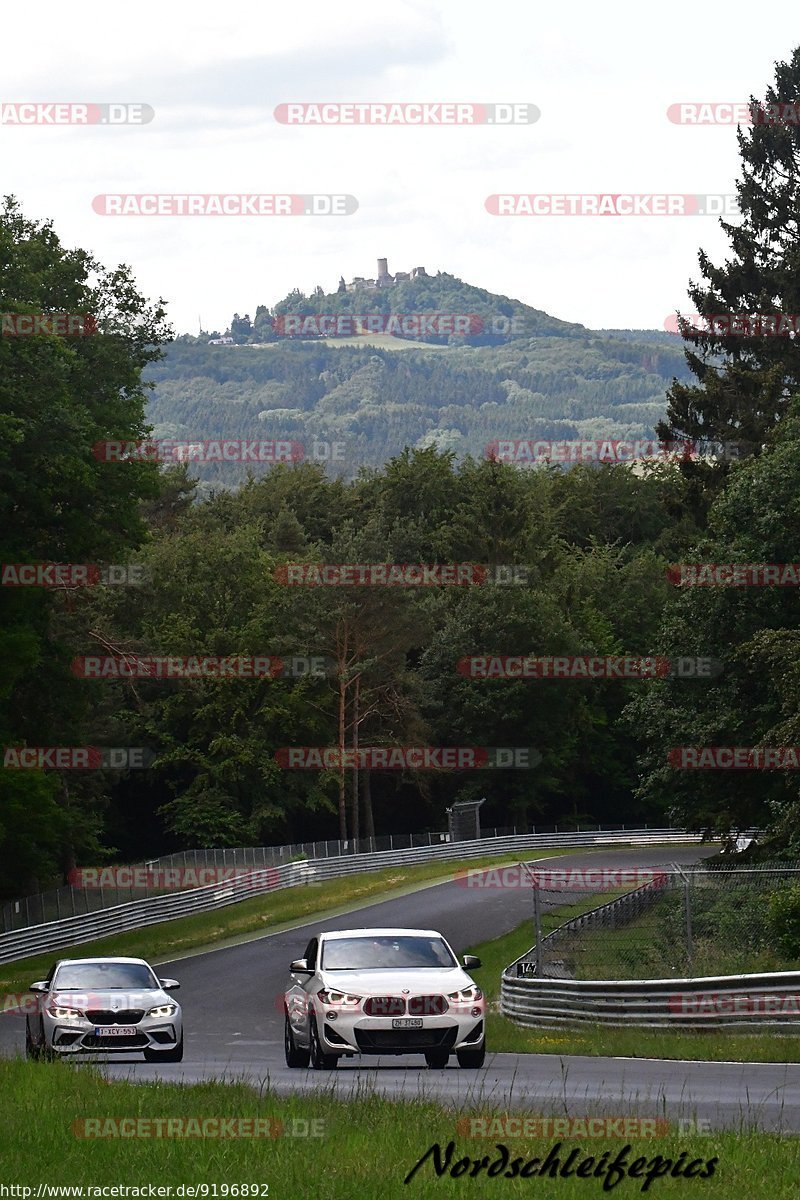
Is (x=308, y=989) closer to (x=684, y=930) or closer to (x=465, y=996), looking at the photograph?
(x=465, y=996)

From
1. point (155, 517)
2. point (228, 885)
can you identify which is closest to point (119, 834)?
point (228, 885)

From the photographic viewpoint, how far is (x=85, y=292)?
50.1 metres

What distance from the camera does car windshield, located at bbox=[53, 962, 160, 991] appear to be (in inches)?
821

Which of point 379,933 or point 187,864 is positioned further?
point 187,864

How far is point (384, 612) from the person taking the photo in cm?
8744

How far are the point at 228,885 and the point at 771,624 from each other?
23.7 m

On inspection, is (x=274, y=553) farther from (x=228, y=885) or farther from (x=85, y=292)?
(x=85, y=292)

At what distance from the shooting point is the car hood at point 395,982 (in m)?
17.4

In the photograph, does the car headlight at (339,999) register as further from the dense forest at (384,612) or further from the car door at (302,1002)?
the dense forest at (384,612)

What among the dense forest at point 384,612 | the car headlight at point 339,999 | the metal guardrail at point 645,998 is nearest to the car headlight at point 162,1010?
the car headlight at point 339,999

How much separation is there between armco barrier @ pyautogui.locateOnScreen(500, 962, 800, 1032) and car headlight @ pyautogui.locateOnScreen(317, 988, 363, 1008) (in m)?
4.78

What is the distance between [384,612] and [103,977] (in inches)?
2618

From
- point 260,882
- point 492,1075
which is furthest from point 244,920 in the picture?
point 492,1075

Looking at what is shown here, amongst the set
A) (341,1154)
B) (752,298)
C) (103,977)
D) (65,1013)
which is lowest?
(65,1013)
